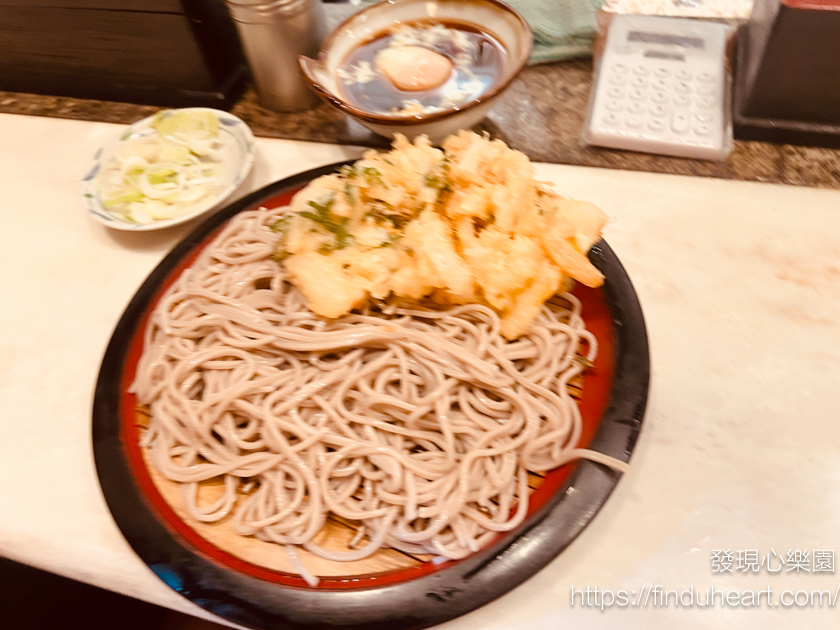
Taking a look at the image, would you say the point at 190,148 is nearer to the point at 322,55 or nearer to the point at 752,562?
the point at 322,55

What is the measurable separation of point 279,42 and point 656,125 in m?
1.31

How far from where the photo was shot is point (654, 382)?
4.28 ft

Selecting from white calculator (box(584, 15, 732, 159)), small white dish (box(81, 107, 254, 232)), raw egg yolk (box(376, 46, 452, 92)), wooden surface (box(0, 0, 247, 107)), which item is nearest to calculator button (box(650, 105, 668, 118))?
white calculator (box(584, 15, 732, 159))

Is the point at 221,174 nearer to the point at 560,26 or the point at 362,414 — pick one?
the point at 362,414

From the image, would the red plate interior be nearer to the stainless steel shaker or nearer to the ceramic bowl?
the ceramic bowl

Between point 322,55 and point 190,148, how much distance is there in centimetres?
55

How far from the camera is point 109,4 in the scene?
1.93m

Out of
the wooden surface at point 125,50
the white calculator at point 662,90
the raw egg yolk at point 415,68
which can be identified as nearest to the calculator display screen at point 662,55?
the white calculator at point 662,90

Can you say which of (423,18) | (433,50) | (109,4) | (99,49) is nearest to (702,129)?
(433,50)

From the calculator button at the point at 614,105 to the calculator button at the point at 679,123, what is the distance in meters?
0.17

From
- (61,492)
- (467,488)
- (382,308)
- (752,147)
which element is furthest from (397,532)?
(752,147)

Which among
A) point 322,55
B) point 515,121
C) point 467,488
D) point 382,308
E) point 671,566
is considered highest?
point 322,55

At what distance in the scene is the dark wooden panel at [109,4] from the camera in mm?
1860

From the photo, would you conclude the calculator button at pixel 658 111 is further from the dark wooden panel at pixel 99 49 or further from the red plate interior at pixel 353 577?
the dark wooden panel at pixel 99 49
